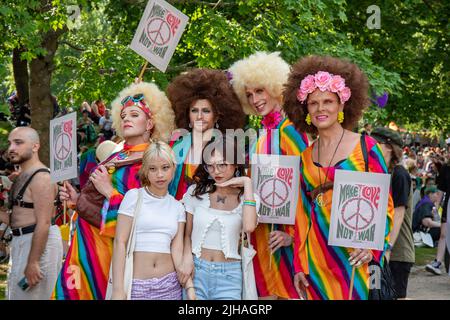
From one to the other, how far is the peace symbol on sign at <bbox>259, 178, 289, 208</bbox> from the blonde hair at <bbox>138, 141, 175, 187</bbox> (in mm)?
686

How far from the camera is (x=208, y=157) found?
529cm

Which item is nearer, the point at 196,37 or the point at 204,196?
the point at 204,196

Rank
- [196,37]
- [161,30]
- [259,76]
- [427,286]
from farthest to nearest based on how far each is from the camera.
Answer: [196,37] → [427,286] → [161,30] → [259,76]

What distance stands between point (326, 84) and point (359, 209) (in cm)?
79

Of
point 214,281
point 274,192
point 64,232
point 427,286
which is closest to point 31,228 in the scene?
point 64,232

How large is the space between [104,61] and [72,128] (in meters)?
6.64

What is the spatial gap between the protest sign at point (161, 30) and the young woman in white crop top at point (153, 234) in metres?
1.32

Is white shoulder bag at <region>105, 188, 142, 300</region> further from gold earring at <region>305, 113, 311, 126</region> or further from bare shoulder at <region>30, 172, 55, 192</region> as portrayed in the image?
bare shoulder at <region>30, 172, 55, 192</region>

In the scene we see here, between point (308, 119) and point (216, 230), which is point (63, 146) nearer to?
point (216, 230)

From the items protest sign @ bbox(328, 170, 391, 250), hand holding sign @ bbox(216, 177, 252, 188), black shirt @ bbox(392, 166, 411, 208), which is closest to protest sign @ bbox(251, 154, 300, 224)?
hand holding sign @ bbox(216, 177, 252, 188)

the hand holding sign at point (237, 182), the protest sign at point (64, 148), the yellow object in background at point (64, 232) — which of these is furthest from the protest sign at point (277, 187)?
the yellow object in background at point (64, 232)

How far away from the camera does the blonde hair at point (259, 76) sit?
19.8 feet
